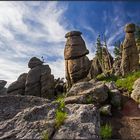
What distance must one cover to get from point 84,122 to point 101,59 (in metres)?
45.3

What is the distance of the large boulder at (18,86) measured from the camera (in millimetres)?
38500

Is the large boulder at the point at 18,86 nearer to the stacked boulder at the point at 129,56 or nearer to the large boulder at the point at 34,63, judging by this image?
the large boulder at the point at 34,63

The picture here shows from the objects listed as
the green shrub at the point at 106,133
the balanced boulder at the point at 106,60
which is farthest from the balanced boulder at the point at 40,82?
the green shrub at the point at 106,133

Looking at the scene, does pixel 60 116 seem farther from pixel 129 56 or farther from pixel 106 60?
pixel 106 60

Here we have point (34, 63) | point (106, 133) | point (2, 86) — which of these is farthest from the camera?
point (34, 63)

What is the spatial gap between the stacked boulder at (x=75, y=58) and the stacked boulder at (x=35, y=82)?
315 cm

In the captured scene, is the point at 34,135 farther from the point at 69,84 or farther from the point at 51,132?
the point at 69,84

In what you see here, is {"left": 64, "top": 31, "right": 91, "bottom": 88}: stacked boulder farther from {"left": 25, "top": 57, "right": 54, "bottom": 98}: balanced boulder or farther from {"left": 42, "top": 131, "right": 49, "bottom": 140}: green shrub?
{"left": 42, "top": 131, "right": 49, "bottom": 140}: green shrub

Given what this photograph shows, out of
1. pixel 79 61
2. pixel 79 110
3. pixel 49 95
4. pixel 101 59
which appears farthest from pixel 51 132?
pixel 101 59

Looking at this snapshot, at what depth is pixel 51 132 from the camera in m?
10.7

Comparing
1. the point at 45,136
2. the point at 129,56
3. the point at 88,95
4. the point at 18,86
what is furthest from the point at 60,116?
the point at 129,56

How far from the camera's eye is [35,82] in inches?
1464

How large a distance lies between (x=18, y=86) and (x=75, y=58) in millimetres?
8761

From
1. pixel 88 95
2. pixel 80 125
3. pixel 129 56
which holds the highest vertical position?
pixel 129 56
